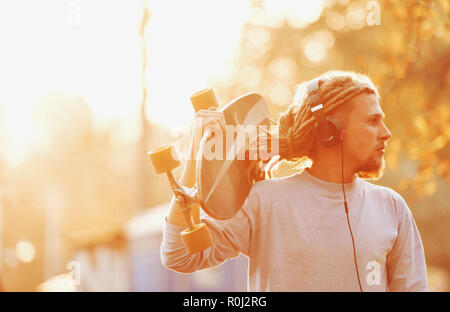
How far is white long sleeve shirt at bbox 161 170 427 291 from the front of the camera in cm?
206

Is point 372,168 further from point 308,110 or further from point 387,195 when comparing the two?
point 308,110

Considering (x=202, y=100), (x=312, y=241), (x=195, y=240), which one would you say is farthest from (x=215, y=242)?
(x=202, y=100)

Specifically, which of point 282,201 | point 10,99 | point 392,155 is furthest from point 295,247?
point 10,99

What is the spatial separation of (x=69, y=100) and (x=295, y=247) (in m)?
33.3

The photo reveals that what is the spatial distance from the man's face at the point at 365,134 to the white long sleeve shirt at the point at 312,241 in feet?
0.43

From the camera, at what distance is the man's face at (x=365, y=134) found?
2.14 m

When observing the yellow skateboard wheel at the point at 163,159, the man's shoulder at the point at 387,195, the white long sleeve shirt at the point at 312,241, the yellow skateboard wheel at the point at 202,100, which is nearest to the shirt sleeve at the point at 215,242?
the white long sleeve shirt at the point at 312,241

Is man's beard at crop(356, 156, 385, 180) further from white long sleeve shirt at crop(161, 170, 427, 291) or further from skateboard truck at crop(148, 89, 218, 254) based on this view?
skateboard truck at crop(148, 89, 218, 254)

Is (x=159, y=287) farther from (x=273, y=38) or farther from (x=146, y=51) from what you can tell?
(x=273, y=38)

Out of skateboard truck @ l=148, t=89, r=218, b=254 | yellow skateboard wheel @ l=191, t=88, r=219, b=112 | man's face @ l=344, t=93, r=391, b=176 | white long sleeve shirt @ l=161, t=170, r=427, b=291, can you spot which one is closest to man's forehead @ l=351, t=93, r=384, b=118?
man's face @ l=344, t=93, r=391, b=176

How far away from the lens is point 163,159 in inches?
77.3

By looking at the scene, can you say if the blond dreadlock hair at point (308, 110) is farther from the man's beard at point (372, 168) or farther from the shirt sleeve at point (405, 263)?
the shirt sleeve at point (405, 263)

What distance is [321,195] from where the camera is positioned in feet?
7.15

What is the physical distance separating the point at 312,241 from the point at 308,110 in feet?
1.59
